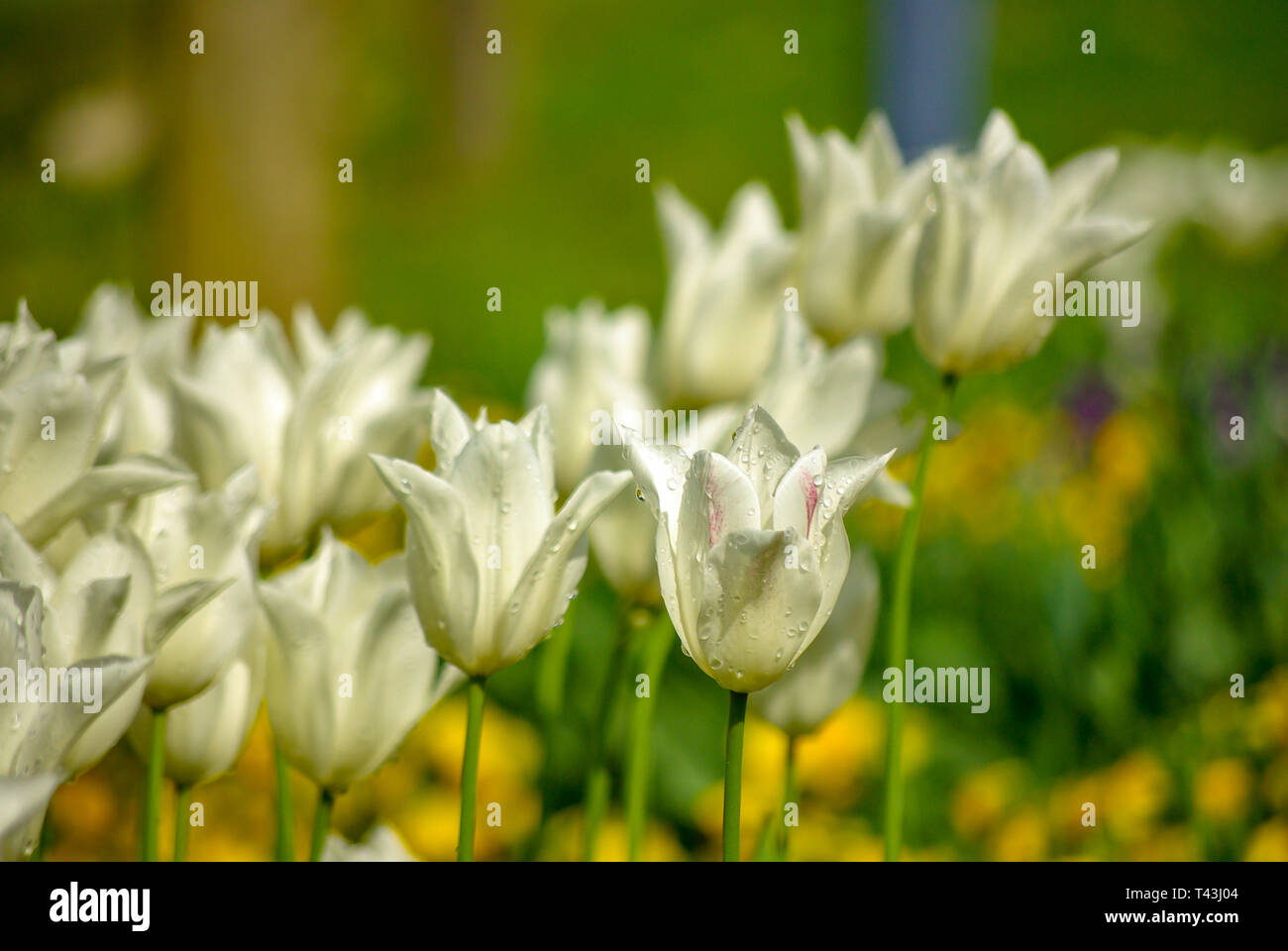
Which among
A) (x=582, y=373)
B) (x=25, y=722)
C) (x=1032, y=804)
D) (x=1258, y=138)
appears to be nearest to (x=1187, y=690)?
(x=1032, y=804)

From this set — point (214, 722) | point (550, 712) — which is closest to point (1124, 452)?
point (550, 712)

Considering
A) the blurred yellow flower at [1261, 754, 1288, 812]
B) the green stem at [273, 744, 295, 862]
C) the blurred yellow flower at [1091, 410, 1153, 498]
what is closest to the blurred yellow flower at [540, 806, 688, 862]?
the green stem at [273, 744, 295, 862]

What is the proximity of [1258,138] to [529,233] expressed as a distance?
11.1 ft

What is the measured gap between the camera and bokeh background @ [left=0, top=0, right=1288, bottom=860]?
185 cm

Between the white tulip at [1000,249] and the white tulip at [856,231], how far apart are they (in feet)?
0.33

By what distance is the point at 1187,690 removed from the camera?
1.97m

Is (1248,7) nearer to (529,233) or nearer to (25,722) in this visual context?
(529,233)

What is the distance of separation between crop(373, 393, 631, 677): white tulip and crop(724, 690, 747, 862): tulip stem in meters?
0.15

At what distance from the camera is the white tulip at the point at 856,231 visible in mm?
1155

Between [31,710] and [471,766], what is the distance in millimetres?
265

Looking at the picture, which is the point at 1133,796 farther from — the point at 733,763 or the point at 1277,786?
the point at 733,763

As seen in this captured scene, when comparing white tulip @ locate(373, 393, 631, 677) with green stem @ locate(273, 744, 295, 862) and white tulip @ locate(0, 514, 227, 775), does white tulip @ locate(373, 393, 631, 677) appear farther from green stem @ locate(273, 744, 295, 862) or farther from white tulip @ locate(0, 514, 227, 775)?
green stem @ locate(273, 744, 295, 862)

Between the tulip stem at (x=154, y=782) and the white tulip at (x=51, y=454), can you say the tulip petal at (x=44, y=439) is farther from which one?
the tulip stem at (x=154, y=782)

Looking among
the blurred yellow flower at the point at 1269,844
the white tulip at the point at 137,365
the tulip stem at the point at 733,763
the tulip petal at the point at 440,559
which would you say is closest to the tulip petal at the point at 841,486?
the tulip stem at the point at 733,763
